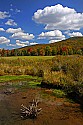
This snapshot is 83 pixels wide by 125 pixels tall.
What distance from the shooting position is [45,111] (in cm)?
1516

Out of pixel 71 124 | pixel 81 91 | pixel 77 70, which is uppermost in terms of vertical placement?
pixel 77 70

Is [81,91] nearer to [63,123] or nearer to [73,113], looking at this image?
[73,113]

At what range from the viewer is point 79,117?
13.8m

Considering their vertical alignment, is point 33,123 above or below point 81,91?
below

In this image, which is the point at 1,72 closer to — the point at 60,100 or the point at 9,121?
the point at 60,100

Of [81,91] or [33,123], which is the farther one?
[81,91]

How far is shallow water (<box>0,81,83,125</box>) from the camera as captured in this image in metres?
13.1

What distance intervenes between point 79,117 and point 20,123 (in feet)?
11.9

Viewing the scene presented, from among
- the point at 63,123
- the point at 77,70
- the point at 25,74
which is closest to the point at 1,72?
the point at 25,74

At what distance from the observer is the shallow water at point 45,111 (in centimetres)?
1305

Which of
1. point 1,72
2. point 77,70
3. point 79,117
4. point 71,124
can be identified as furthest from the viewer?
point 1,72

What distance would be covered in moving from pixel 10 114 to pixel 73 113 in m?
4.02

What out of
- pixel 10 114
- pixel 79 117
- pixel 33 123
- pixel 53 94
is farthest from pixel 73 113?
pixel 53 94

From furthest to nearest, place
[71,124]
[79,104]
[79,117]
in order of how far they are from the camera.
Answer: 1. [79,104]
2. [79,117]
3. [71,124]
